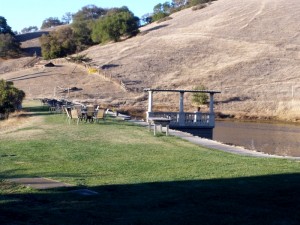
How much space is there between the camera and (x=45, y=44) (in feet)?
348

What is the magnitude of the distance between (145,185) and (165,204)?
6.09 ft

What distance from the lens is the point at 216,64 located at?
8181 cm

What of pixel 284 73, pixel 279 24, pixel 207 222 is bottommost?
pixel 207 222

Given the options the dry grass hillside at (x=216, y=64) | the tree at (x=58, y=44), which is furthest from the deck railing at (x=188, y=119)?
the tree at (x=58, y=44)

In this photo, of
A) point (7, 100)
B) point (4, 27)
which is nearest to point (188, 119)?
point (7, 100)

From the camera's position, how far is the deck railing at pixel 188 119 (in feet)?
117

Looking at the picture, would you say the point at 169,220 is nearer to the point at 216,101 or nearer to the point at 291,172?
the point at 291,172

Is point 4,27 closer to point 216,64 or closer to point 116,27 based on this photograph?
point 116,27

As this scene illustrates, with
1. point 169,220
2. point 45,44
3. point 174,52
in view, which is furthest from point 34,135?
point 45,44

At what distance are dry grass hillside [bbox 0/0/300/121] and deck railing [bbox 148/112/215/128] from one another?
2806 centimetres

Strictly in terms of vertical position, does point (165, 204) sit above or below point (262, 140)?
above

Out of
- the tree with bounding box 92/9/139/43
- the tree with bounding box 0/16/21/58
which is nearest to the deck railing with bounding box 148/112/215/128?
the tree with bounding box 92/9/139/43

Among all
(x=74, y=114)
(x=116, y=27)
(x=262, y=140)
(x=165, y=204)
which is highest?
(x=116, y=27)

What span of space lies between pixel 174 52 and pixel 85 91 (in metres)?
18.0
